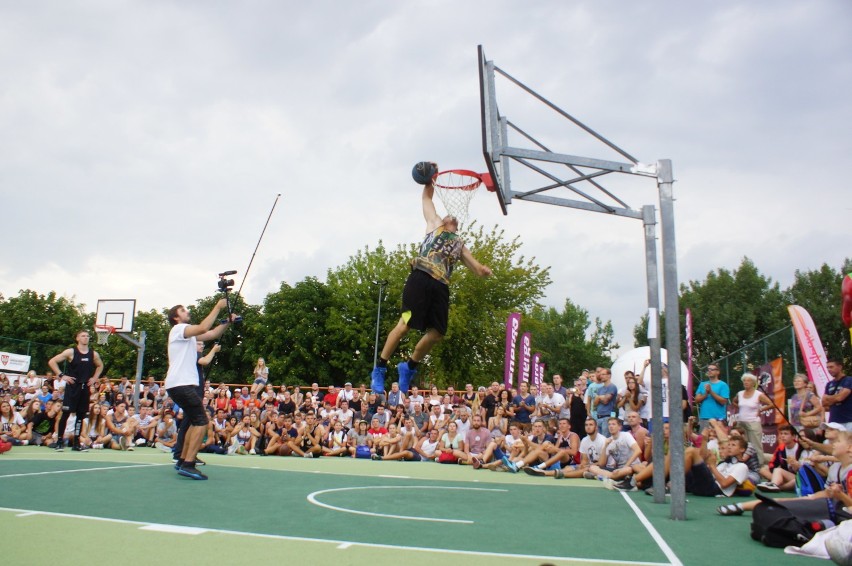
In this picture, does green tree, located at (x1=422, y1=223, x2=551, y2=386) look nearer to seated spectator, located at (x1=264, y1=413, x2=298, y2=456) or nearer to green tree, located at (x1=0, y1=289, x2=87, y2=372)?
seated spectator, located at (x1=264, y1=413, x2=298, y2=456)

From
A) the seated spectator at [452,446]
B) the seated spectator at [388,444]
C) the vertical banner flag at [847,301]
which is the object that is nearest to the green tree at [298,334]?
the seated spectator at [388,444]

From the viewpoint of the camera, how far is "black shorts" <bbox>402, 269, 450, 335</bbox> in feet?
21.5

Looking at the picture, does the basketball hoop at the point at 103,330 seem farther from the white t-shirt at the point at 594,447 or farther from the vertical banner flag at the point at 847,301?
the vertical banner flag at the point at 847,301

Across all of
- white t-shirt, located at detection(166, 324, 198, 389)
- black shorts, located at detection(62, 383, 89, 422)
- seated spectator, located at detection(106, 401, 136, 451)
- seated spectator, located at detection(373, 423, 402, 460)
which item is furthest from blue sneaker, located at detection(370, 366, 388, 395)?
seated spectator, located at detection(106, 401, 136, 451)

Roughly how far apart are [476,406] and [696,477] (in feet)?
25.7

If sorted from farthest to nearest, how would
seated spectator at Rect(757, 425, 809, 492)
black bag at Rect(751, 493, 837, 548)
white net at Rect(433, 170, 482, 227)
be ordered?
seated spectator at Rect(757, 425, 809, 492) < white net at Rect(433, 170, 482, 227) < black bag at Rect(751, 493, 837, 548)

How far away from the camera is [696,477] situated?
29.4ft

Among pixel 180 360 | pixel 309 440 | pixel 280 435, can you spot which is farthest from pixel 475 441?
pixel 180 360

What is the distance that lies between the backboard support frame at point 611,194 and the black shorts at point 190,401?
4504 mm

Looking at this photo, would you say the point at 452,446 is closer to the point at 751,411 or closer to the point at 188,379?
the point at 751,411

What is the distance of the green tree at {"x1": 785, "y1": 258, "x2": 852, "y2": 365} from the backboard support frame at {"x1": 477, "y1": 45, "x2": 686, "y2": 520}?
33.6 meters

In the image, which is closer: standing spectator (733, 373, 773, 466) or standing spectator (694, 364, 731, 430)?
standing spectator (733, 373, 773, 466)

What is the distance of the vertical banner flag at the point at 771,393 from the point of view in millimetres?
13641

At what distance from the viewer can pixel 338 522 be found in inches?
225
